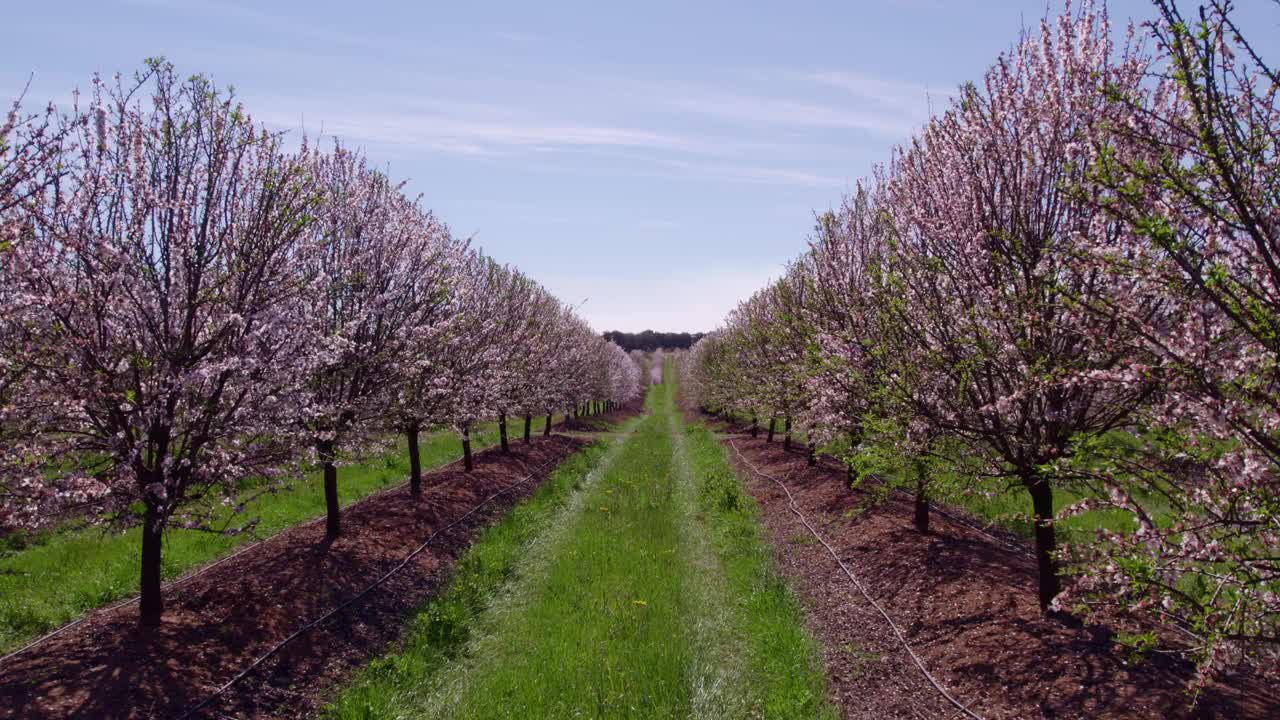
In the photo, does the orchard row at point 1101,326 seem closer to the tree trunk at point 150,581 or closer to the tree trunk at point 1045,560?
the tree trunk at point 1045,560

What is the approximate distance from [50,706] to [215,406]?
11.1 ft

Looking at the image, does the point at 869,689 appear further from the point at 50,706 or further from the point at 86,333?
the point at 86,333

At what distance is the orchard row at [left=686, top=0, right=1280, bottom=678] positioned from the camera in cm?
420

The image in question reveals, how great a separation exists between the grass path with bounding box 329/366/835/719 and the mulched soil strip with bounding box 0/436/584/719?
701 mm

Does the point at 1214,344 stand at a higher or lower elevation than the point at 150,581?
higher

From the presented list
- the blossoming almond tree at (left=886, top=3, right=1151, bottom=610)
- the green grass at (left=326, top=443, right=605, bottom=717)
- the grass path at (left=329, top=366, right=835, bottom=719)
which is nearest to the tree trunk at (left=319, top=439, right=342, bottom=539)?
the green grass at (left=326, top=443, right=605, bottom=717)

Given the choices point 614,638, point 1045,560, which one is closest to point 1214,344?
point 1045,560


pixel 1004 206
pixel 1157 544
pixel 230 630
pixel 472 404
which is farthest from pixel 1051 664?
pixel 472 404

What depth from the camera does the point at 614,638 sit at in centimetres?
909

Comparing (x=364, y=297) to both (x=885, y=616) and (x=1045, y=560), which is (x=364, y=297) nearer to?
(x=885, y=616)

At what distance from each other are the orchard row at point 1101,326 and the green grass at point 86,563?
9.12m

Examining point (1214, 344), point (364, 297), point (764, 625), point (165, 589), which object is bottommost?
point (764, 625)

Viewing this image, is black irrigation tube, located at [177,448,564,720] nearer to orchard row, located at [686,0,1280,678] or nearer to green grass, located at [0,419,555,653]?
green grass, located at [0,419,555,653]

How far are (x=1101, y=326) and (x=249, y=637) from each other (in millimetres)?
10467
